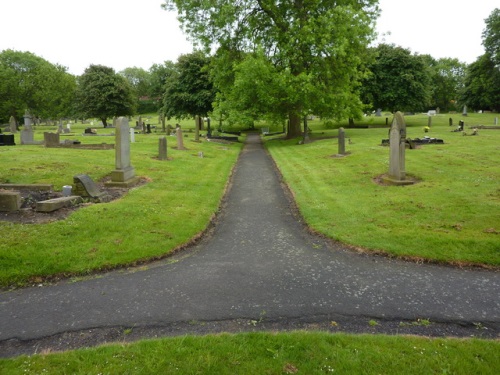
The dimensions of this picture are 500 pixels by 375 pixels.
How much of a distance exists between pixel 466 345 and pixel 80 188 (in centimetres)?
1114

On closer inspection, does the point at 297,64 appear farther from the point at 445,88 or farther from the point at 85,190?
the point at 445,88

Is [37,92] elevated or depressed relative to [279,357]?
elevated

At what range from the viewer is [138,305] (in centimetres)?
590

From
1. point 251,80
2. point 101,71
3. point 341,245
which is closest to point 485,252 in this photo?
point 341,245

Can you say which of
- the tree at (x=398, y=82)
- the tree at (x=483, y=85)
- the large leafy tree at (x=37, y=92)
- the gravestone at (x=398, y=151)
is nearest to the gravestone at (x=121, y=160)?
the gravestone at (x=398, y=151)

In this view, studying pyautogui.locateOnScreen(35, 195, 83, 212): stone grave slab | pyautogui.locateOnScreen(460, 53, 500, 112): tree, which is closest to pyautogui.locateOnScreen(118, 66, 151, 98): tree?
pyautogui.locateOnScreen(460, 53, 500, 112): tree

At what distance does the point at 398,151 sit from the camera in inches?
543

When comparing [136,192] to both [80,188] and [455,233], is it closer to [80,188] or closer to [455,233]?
[80,188]

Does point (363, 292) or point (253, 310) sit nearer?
point (253, 310)

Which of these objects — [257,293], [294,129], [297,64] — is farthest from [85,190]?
[294,129]

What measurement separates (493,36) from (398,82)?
25994mm

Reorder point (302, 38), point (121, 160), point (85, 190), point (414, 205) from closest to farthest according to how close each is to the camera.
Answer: point (414, 205) → point (85, 190) → point (121, 160) → point (302, 38)

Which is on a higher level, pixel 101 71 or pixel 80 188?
pixel 101 71

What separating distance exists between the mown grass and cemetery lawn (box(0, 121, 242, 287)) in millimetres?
3091
